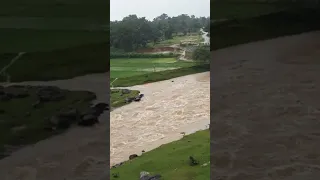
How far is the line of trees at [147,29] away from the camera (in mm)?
3373

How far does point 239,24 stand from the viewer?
95.0 inches

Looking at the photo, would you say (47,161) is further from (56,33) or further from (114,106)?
(114,106)

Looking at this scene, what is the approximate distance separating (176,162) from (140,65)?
46.2 inches

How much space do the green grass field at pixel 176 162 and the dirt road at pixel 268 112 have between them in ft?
1.88

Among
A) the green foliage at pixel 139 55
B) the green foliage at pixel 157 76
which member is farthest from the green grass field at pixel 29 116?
the green foliage at pixel 157 76

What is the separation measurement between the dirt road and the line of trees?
34.6 inches

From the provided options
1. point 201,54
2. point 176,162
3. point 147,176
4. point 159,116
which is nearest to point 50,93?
point 147,176

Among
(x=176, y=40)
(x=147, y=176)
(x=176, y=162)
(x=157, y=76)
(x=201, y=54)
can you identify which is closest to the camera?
(x=147, y=176)

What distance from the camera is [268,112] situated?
2479 mm

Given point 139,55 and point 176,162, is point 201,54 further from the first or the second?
point 176,162

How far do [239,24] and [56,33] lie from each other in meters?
1.13

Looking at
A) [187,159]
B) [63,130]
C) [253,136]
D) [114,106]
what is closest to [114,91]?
[114,106]

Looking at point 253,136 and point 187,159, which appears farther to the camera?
point 187,159

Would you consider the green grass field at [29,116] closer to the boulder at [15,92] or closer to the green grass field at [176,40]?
the boulder at [15,92]
